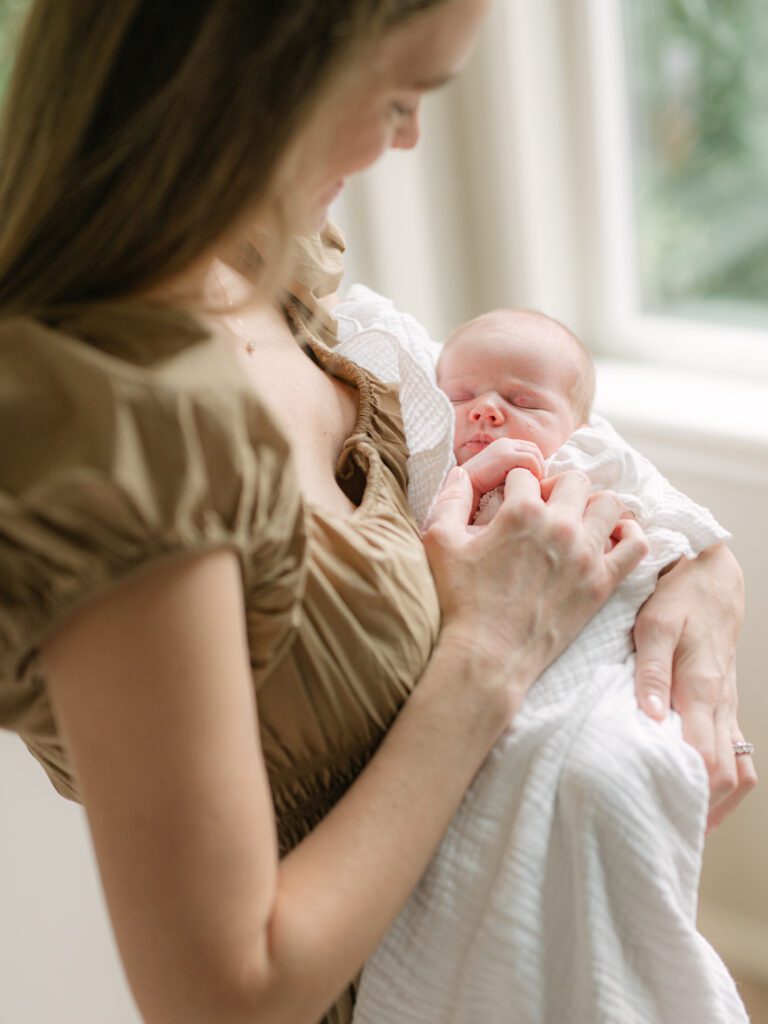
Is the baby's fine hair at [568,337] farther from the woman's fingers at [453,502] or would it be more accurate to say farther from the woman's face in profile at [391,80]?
the woman's face in profile at [391,80]

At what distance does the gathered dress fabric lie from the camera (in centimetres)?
58

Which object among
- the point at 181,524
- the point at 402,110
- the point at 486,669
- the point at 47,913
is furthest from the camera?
the point at 47,913

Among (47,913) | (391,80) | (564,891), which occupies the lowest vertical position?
(47,913)

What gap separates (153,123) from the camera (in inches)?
24.7

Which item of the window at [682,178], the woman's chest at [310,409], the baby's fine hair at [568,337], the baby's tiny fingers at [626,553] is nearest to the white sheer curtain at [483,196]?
the window at [682,178]

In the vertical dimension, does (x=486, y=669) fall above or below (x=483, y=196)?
below

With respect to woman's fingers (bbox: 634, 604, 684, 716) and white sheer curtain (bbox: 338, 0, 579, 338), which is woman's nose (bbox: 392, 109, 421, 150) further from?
white sheer curtain (bbox: 338, 0, 579, 338)

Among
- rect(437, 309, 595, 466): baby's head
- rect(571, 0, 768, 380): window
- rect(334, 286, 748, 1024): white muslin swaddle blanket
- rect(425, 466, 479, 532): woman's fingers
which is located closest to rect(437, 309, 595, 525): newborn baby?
rect(437, 309, 595, 466): baby's head

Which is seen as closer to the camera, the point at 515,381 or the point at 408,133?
the point at 408,133

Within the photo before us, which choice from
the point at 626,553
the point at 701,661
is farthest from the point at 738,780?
the point at 626,553

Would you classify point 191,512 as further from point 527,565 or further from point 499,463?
point 499,463

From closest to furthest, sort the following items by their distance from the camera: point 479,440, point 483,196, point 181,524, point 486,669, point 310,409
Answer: point 181,524, point 486,669, point 310,409, point 479,440, point 483,196

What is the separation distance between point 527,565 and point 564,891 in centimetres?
24

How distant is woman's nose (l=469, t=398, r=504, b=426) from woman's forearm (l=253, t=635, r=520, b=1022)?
14.2 inches
